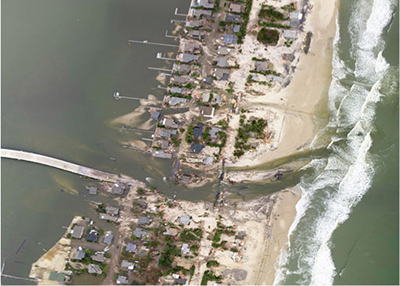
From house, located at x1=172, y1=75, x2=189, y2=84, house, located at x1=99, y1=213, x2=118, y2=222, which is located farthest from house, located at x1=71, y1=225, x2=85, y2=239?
house, located at x1=172, y1=75, x2=189, y2=84

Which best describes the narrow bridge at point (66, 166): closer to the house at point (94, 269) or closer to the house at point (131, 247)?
the house at point (131, 247)

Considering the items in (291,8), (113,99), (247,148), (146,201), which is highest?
(291,8)

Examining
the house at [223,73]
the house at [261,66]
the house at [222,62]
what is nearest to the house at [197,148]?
the house at [223,73]

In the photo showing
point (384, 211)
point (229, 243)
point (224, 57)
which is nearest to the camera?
point (384, 211)

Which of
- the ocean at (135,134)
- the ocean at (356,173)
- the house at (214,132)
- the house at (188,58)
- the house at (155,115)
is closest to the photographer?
the ocean at (356,173)

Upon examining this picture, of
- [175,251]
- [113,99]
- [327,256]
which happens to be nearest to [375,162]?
[327,256]

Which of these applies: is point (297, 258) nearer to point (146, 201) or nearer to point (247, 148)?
point (247, 148)

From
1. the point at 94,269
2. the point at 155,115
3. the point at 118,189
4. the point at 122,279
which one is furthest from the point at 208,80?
the point at 94,269
